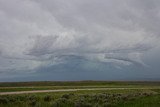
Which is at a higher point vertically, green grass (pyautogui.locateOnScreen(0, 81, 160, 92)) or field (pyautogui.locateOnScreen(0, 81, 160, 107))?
green grass (pyautogui.locateOnScreen(0, 81, 160, 92))

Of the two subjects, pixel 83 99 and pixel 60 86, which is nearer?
pixel 83 99

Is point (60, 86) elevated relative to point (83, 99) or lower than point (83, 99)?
elevated

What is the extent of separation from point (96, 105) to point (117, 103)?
1.83m

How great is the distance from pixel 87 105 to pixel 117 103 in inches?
94.4

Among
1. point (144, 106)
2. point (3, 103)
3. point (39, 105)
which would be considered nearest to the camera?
point (144, 106)

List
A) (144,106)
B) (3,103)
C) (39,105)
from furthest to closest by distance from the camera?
(3,103) < (39,105) < (144,106)

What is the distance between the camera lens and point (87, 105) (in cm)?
2270

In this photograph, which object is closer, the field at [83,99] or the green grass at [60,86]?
the field at [83,99]

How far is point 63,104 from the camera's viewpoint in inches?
933

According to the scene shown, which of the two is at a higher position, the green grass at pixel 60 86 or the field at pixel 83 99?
the green grass at pixel 60 86

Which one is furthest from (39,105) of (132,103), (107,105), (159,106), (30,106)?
(159,106)

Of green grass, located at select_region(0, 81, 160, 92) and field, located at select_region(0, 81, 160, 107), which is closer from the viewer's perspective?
field, located at select_region(0, 81, 160, 107)

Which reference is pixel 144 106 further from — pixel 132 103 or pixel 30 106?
pixel 30 106

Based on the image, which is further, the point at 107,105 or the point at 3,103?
the point at 3,103
